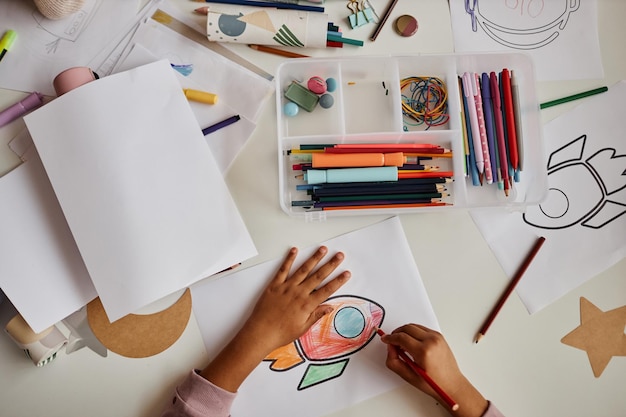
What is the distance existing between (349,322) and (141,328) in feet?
1.12

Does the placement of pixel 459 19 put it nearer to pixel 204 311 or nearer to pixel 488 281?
pixel 488 281

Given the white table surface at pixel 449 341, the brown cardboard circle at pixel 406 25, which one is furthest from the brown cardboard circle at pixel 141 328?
the brown cardboard circle at pixel 406 25

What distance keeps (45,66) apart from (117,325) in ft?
1.50

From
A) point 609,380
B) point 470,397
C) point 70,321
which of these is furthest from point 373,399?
point 70,321

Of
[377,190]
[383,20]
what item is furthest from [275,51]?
[377,190]

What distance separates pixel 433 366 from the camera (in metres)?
0.74

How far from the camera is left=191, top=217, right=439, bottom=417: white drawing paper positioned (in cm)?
78

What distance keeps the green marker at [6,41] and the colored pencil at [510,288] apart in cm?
93

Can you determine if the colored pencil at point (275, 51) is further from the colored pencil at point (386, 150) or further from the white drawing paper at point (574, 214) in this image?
the white drawing paper at point (574, 214)

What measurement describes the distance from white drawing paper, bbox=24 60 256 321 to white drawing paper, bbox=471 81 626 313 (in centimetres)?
44

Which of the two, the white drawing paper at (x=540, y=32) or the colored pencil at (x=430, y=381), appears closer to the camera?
the colored pencil at (x=430, y=381)

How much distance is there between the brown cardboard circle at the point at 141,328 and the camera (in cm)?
78

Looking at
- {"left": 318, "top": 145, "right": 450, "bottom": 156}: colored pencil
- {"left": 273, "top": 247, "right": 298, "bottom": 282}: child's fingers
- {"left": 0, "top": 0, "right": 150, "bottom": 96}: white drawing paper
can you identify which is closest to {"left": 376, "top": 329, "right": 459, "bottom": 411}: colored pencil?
{"left": 273, "top": 247, "right": 298, "bottom": 282}: child's fingers

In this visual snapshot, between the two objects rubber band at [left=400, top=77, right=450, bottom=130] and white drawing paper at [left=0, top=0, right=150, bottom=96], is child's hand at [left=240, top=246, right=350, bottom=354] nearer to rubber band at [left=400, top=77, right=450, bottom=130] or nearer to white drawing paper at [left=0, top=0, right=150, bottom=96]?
rubber band at [left=400, top=77, right=450, bottom=130]
